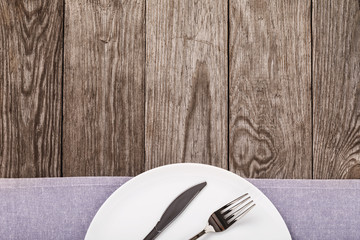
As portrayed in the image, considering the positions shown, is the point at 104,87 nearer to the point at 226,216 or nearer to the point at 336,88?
the point at 226,216

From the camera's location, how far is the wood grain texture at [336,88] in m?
0.70

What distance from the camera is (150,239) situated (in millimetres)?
556

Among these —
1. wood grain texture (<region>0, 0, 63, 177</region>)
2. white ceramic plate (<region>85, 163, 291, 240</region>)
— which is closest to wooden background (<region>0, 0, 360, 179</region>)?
wood grain texture (<region>0, 0, 63, 177</region>)

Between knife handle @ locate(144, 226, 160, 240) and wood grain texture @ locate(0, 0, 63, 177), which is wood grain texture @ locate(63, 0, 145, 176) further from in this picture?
knife handle @ locate(144, 226, 160, 240)

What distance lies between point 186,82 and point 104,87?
16 cm

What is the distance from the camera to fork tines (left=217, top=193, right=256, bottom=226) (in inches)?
21.7

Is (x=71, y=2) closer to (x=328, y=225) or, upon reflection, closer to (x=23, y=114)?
(x=23, y=114)

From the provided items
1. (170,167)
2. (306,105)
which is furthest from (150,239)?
(306,105)

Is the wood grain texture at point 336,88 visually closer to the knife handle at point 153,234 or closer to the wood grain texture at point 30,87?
the knife handle at point 153,234

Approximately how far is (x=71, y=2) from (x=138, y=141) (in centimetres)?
30

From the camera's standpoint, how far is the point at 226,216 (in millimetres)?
558

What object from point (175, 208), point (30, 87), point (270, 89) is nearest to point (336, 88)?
point (270, 89)

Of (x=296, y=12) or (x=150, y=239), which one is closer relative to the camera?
(x=150, y=239)

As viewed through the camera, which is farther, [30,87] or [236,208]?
[30,87]
